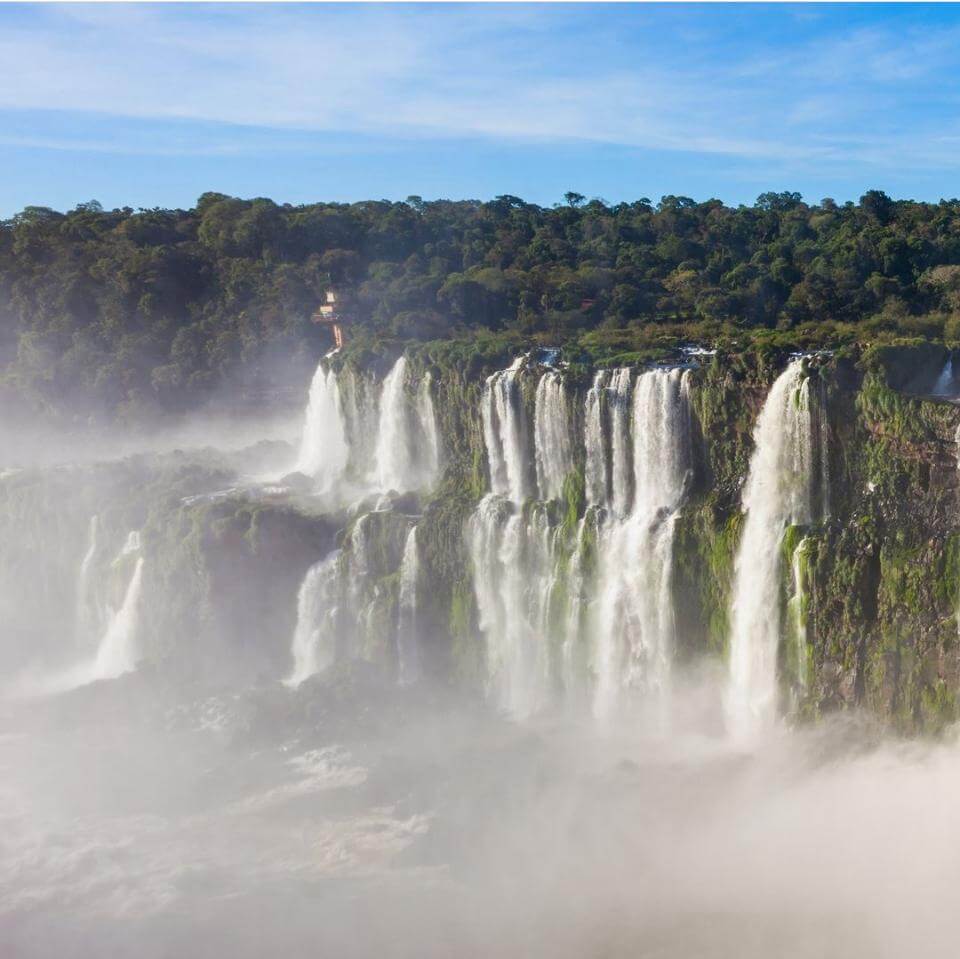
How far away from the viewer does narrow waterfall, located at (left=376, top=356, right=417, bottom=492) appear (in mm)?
38031

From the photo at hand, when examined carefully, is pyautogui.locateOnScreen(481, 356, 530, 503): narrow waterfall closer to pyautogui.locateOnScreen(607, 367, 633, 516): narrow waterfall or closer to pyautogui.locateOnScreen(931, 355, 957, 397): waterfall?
pyautogui.locateOnScreen(607, 367, 633, 516): narrow waterfall

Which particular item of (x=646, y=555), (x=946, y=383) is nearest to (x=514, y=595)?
(x=646, y=555)

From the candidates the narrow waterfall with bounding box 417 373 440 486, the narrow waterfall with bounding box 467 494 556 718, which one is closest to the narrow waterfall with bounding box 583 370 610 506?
the narrow waterfall with bounding box 467 494 556 718

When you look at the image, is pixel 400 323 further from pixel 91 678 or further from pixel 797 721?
pixel 797 721

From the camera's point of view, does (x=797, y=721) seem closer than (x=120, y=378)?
Yes

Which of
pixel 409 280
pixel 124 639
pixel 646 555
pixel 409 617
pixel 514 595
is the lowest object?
pixel 124 639

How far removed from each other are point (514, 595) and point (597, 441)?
5.54m

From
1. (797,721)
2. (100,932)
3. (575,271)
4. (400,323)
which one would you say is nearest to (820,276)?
(575,271)

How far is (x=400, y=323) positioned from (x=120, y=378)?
19027mm

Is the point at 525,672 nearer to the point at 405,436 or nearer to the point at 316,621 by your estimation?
the point at 316,621

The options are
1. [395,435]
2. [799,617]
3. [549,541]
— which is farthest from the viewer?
[395,435]

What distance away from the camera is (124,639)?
39.7 meters

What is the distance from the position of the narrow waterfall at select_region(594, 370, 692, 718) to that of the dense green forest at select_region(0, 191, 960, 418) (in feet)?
29.4

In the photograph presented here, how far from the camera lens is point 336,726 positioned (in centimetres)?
3228
